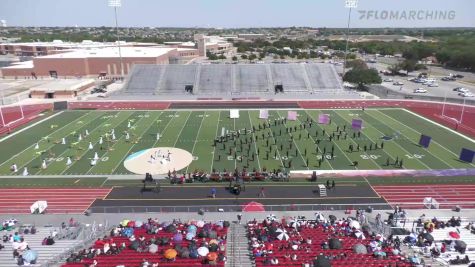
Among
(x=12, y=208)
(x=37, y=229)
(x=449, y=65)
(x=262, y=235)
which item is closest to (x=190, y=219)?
(x=262, y=235)

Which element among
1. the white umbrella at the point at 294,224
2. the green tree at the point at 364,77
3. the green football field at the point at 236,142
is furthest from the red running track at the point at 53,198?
the green tree at the point at 364,77

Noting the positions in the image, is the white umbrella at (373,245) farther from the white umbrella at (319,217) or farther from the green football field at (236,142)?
the green football field at (236,142)

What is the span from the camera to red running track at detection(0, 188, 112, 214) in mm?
24484

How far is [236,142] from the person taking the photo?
37406mm

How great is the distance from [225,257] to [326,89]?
54630 mm

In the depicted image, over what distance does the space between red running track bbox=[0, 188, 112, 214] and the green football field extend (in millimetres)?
3239

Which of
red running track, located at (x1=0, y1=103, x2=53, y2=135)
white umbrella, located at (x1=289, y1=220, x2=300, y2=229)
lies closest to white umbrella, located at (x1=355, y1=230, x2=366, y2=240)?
white umbrella, located at (x1=289, y1=220, x2=300, y2=229)

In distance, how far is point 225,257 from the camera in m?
17.2

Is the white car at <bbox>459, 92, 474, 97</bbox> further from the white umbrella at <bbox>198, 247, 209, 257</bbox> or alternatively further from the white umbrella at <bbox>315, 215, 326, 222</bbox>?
the white umbrella at <bbox>198, 247, 209, 257</bbox>

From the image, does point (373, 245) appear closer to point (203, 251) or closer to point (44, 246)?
point (203, 251)

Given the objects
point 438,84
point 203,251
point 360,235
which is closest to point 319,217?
point 360,235

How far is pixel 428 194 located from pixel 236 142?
18087mm

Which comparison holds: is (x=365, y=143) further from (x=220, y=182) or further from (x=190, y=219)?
(x=190, y=219)

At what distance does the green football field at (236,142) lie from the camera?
104 feet
